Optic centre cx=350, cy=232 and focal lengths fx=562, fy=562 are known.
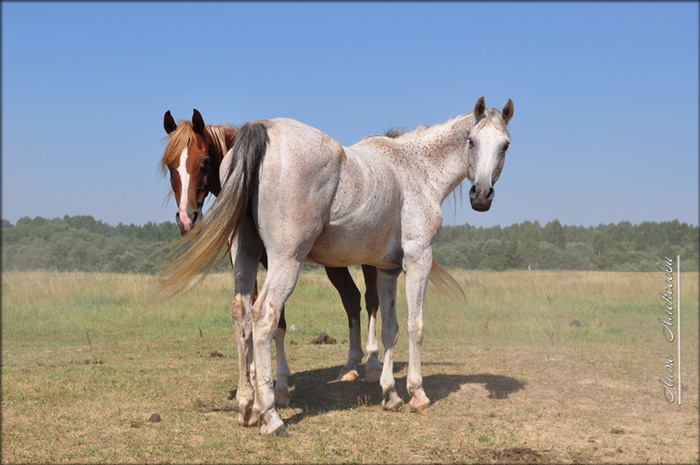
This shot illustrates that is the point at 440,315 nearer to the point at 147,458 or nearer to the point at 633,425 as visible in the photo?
the point at 633,425

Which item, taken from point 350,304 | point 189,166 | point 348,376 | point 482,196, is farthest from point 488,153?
point 348,376

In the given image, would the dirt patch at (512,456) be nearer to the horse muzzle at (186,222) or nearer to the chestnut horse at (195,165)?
the chestnut horse at (195,165)

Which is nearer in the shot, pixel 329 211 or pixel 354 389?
pixel 329 211

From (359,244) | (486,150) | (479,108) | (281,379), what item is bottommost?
(281,379)

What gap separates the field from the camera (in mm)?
4320

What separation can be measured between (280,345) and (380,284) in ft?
4.07

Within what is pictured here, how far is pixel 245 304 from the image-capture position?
16.4 feet

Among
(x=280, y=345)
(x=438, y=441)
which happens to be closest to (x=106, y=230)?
(x=280, y=345)

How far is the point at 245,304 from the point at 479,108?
311cm

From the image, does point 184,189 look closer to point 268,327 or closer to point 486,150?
point 268,327

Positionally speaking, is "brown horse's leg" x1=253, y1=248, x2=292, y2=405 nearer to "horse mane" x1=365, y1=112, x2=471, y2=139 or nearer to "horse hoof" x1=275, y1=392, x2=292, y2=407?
"horse hoof" x1=275, y1=392, x2=292, y2=407

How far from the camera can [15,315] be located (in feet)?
41.5

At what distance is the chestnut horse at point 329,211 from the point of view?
452cm

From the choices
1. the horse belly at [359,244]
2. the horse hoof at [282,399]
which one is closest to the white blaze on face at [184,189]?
the horse belly at [359,244]
